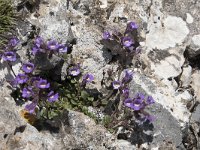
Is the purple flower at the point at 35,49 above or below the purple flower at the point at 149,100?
above

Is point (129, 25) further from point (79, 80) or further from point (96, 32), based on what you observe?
point (79, 80)

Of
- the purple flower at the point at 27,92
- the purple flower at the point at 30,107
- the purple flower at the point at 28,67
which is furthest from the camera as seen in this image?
the purple flower at the point at 28,67

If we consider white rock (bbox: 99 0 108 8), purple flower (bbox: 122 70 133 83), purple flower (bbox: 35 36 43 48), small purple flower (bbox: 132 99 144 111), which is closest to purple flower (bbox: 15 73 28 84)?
purple flower (bbox: 35 36 43 48)

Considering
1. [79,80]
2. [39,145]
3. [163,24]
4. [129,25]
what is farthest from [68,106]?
[163,24]

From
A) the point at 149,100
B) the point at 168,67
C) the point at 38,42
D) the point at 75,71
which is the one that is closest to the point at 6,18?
the point at 38,42

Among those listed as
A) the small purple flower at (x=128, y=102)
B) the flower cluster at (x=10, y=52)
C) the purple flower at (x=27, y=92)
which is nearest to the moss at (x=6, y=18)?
the flower cluster at (x=10, y=52)

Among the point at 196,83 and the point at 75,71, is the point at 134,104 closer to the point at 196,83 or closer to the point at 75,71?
the point at 75,71

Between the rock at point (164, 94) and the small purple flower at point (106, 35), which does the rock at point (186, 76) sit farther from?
the small purple flower at point (106, 35)
